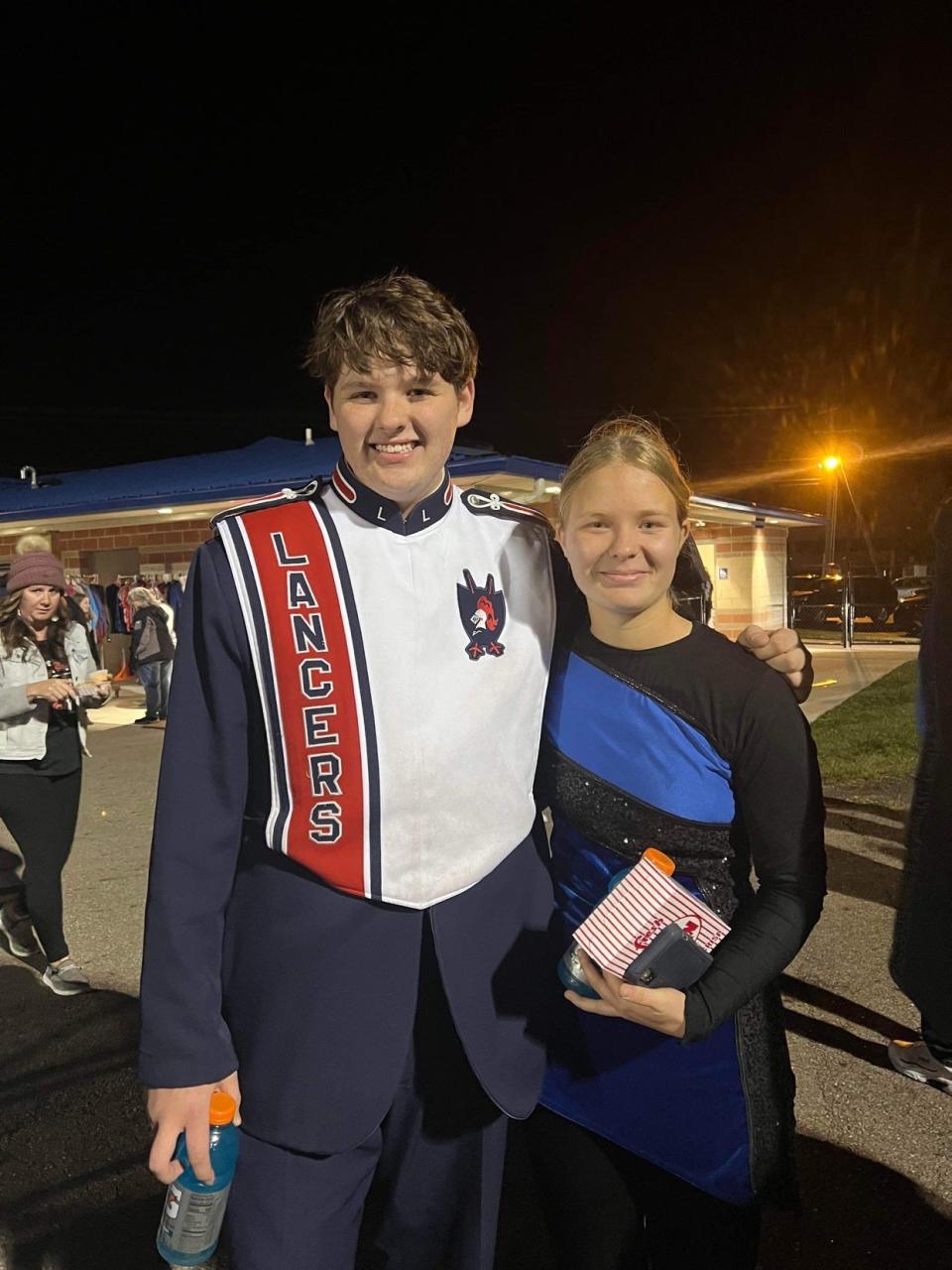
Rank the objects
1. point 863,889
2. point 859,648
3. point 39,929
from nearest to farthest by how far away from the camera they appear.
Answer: point 39,929, point 863,889, point 859,648

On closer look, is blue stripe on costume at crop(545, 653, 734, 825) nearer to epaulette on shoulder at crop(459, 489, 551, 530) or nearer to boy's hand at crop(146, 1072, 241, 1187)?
epaulette on shoulder at crop(459, 489, 551, 530)

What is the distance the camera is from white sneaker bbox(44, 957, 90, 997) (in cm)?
456

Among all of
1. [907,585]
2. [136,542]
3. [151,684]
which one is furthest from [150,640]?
[907,585]

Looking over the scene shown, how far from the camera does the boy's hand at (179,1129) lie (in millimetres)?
1523

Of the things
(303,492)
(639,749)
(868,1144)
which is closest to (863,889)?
(868,1144)

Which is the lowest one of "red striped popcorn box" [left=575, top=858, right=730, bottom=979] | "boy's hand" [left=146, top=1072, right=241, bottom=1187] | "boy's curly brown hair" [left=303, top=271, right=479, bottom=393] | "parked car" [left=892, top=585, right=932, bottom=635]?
"parked car" [left=892, top=585, right=932, bottom=635]

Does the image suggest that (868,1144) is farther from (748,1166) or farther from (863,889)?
(863,889)

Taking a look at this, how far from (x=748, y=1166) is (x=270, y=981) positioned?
868mm

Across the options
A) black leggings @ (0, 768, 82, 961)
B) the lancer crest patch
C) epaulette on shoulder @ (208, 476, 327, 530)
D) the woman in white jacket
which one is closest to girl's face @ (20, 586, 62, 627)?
the woman in white jacket

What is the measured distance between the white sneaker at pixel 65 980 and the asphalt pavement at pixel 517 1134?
2.2 inches

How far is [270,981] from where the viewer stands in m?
1.61

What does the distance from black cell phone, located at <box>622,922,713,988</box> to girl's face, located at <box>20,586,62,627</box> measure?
174 inches

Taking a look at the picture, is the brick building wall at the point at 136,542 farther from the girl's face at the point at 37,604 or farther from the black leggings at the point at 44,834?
the black leggings at the point at 44,834

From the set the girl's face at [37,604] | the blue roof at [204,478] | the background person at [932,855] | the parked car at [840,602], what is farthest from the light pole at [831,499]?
the background person at [932,855]
